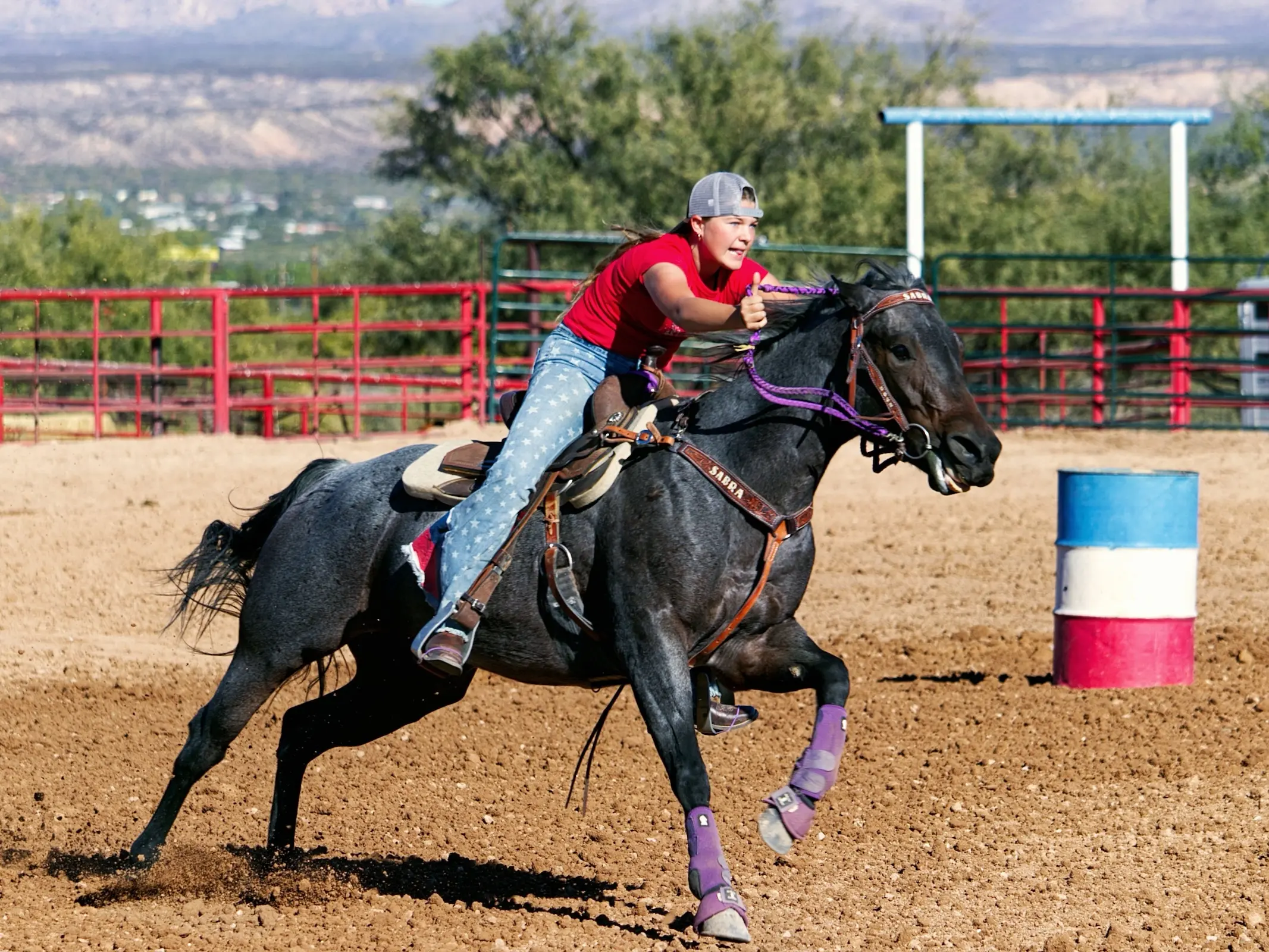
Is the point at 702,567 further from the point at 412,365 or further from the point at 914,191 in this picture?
the point at 412,365

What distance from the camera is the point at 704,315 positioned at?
4.63 metres

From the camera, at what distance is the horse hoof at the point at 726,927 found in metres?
4.56

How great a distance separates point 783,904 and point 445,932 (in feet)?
3.32

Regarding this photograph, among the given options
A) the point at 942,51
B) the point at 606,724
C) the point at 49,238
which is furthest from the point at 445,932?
the point at 942,51

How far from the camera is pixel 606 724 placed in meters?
7.71

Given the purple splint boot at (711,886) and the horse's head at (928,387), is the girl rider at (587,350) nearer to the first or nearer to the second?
the horse's head at (928,387)

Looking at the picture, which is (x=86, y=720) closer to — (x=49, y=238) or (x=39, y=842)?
(x=39, y=842)

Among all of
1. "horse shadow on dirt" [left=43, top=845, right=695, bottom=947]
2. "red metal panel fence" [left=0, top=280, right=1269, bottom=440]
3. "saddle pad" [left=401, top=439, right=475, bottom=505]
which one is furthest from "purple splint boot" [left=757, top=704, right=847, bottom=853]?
"red metal panel fence" [left=0, top=280, right=1269, bottom=440]

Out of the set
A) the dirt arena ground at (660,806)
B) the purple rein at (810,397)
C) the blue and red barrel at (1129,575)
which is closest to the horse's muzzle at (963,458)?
the purple rein at (810,397)

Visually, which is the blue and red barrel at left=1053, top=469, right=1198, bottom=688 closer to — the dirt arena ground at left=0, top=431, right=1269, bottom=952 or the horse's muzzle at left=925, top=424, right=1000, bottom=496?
the dirt arena ground at left=0, top=431, right=1269, bottom=952

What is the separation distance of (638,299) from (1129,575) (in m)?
3.75

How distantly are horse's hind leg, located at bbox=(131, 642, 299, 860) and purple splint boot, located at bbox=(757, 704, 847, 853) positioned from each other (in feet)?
5.90

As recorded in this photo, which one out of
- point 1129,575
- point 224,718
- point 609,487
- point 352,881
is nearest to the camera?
point 609,487

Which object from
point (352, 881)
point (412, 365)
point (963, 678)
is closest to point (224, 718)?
point (352, 881)
